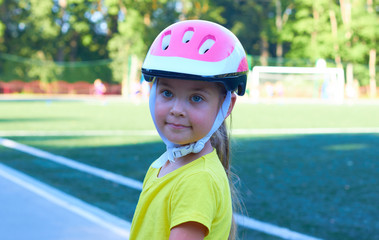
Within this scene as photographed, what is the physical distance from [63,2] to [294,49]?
22544 millimetres

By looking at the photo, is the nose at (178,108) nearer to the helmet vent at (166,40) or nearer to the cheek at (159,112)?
the cheek at (159,112)

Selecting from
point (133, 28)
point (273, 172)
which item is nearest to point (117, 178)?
point (273, 172)

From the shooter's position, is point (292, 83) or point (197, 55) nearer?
point (197, 55)

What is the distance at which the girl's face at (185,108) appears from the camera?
183 centimetres

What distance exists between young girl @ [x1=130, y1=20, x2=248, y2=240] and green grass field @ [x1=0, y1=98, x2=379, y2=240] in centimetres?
70

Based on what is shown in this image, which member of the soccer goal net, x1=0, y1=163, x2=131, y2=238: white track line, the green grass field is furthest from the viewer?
the soccer goal net

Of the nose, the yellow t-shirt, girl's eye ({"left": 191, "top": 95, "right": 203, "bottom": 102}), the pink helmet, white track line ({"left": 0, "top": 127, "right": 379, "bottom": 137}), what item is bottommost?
white track line ({"left": 0, "top": 127, "right": 379, "bottom": 137})

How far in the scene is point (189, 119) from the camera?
6.07 feet

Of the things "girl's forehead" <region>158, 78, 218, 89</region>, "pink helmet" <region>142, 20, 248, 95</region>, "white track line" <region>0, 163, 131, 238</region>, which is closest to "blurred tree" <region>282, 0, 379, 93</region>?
"white track line" <region>0, 163, 131, 238</region>

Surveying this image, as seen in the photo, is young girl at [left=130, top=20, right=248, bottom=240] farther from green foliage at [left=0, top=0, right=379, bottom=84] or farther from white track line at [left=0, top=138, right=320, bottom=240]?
green foliage at [left=0, top=0, right=379, bottom=84]

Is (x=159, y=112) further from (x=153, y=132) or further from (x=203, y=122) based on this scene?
(x=153, y=132)

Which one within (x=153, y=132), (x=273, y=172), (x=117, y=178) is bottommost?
(x=153, y=132)

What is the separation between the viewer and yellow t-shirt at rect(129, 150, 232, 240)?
64.6 inches

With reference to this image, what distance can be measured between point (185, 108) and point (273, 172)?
5.72 m
